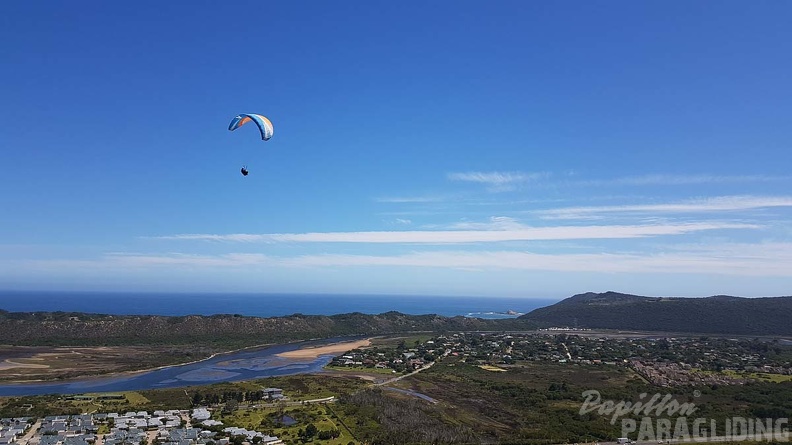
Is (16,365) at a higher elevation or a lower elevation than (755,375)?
lower

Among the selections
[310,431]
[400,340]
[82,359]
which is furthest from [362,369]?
[82,359]

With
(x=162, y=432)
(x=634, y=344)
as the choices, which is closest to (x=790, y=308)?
(x=634, y=344)

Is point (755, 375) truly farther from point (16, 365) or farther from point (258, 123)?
point (16, 365)

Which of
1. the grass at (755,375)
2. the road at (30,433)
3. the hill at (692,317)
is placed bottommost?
the road at (30,433)

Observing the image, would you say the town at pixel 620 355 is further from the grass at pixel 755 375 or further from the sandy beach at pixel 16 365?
the sandy beach at pixel 16 365

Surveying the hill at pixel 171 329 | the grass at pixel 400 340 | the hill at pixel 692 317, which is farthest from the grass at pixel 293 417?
the hill at pixel 692 317

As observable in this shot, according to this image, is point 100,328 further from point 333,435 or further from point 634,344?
point 634,344

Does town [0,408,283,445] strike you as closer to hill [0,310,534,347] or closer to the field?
the field

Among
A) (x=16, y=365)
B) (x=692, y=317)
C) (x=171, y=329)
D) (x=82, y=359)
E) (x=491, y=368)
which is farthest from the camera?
(x=692, y=317)
